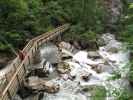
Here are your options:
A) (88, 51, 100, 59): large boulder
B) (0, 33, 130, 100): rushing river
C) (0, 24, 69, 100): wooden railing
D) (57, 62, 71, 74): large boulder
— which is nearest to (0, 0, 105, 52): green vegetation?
(0, 33, 130, 100): rushing river

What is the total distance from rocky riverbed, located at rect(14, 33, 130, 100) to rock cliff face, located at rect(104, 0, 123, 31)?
1364 centimetres

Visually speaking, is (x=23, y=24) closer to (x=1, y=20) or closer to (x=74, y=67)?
(x=1, y=20)

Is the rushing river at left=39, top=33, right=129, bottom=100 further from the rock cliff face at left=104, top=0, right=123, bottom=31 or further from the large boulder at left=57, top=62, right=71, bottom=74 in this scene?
the rock cliff face at left=104, top=0, right=123, bottom=31

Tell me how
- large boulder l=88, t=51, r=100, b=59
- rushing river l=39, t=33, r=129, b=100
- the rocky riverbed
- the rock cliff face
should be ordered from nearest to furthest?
rushing river l=39, t=33, r=129, b=100 → the rocky riverbed → large boulder l=88, t=51, r=100, b=59 → the rock cliff face

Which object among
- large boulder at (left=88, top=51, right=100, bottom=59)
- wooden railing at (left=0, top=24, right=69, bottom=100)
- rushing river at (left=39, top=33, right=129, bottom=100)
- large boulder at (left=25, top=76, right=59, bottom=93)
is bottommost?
large boulder at (left=88, top=51, right=100, bottom=59)

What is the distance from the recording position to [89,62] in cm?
2373

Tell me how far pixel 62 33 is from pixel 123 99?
2235cm

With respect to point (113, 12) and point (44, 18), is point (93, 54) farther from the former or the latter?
point (113, 12)

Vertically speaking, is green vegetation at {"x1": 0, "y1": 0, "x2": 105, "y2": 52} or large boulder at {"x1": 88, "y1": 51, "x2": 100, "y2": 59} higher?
green vegetation at {"x1": 0, "y1": 0, "x2": 105, "y2": 52}

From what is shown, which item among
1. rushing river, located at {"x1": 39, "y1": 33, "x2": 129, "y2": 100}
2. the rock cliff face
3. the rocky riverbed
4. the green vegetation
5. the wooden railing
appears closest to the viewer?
the wooden railing

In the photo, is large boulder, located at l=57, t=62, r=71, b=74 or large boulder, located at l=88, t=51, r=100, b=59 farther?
large boulder, located at l=88, t=51, r=100, b=59

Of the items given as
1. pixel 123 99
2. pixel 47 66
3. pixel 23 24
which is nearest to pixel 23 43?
pixel 23 24

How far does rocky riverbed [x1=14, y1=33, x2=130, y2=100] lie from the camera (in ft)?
52.7

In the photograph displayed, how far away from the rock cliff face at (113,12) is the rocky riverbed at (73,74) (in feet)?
44.7
